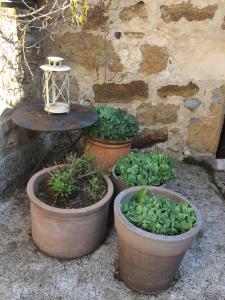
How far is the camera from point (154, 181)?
1.91m

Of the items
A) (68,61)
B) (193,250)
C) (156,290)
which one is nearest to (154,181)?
(193,250)

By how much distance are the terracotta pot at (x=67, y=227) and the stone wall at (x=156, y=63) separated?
87 centimetres

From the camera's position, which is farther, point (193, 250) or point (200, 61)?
point (200, 61)

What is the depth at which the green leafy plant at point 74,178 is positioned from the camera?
5.89ft

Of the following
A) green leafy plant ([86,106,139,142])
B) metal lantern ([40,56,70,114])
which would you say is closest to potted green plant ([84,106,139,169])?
green leafy plant ([86,106,139,142])

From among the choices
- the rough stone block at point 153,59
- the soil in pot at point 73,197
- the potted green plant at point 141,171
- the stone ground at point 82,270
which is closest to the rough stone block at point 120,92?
the rough stone block at point 153,59

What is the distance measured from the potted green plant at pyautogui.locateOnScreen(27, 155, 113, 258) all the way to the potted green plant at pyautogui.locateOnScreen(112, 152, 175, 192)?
0.09m

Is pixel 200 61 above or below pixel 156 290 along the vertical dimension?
above

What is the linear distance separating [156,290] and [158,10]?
5.60 ft

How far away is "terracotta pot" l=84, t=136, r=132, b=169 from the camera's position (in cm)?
214

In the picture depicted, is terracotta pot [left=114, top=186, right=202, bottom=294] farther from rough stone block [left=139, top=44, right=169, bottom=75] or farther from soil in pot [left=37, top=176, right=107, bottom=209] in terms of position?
rough stone block [left=139, top=44, right=169, bottom=75]

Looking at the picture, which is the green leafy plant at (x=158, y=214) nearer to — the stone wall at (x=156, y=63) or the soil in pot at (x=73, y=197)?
the soil in pot at (x=73, y=197)

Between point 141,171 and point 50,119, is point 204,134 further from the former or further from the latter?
point 50,119

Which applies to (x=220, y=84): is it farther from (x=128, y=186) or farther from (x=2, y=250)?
(x=2, y=250)
